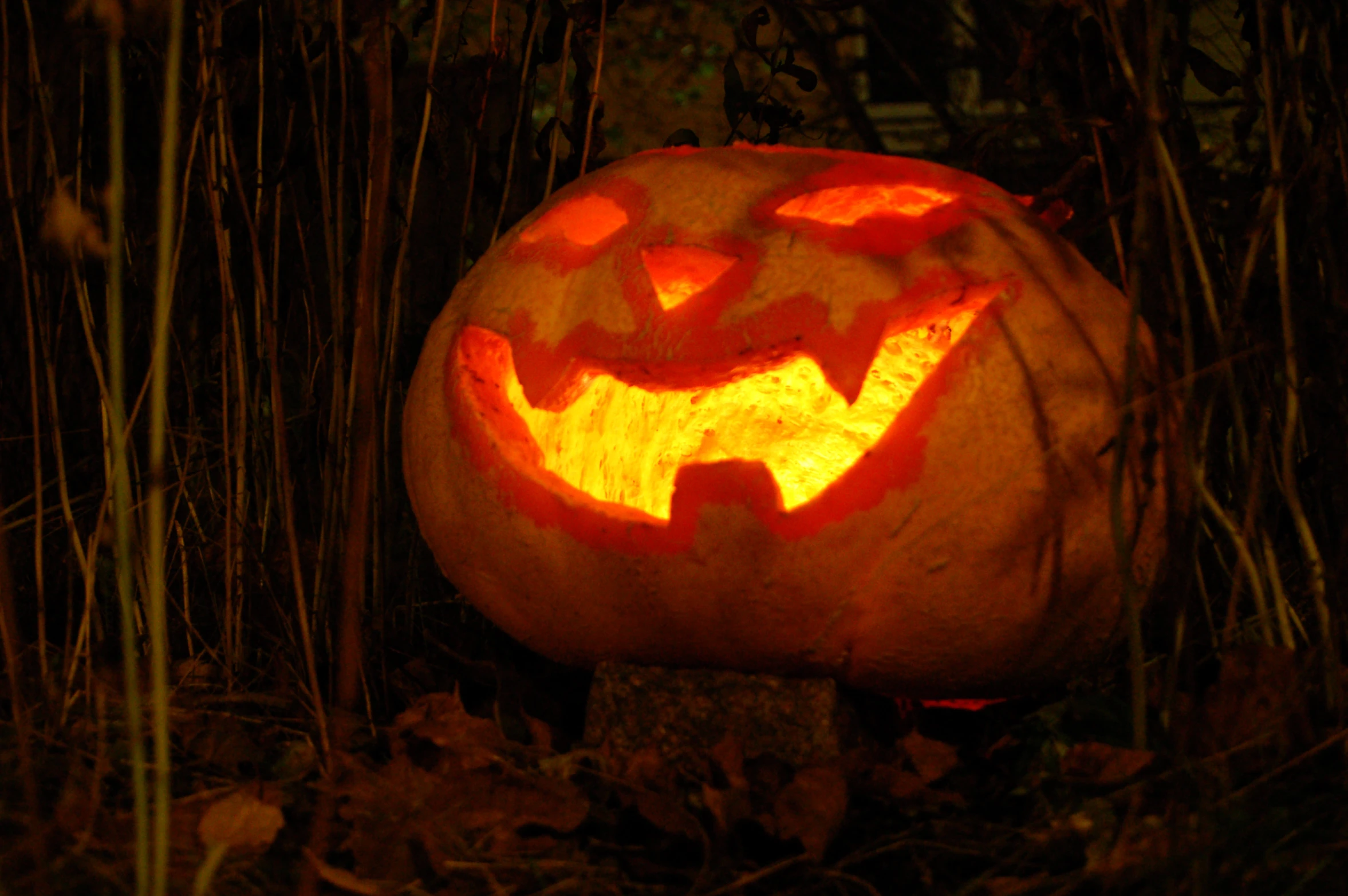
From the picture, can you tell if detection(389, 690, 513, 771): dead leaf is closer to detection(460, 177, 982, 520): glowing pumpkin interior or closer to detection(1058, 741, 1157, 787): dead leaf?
detection(460, 177, 982, 520): glowing pumpkin interior

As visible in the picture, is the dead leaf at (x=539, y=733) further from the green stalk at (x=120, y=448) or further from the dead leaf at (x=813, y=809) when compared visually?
the green stalk at (x=120, y=448)

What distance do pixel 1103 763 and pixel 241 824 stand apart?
811mm

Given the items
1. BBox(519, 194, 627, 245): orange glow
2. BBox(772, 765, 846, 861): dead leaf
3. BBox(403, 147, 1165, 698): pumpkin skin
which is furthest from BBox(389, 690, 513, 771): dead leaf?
BBox(519, 194, 627, 245): orange glow

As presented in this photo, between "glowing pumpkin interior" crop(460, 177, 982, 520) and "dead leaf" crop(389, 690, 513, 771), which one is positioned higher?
"glowing pumpkin interior" crop(460, 177, 982, 520)

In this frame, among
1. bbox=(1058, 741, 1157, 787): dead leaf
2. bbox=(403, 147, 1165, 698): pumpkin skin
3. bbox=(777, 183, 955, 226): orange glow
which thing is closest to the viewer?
bbox=(1058, 741, 1157, 787): dead leaf

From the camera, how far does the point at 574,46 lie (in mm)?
1715

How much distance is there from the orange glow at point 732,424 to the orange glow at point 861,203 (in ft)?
0.54

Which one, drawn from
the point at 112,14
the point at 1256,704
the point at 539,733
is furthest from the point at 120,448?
the point at 1256,704

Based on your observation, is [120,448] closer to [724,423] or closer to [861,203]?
[724,423]

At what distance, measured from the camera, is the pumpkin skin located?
120 cm

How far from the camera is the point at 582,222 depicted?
1412 millimetres

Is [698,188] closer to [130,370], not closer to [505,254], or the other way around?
[505,254]

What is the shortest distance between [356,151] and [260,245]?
0.22 metres

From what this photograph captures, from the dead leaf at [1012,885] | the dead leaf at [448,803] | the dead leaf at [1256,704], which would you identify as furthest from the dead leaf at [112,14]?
the dead leaf at [1256,704]
